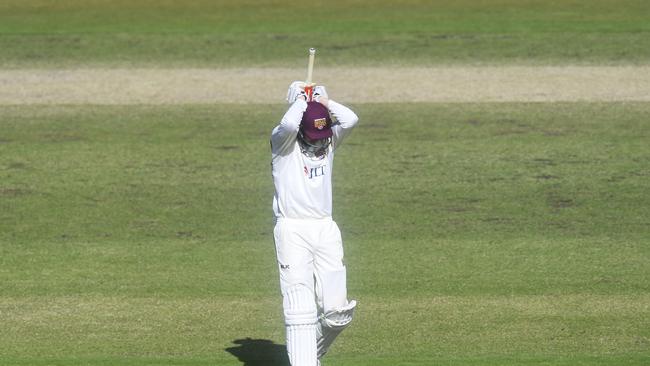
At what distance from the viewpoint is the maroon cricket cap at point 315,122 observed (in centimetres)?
893

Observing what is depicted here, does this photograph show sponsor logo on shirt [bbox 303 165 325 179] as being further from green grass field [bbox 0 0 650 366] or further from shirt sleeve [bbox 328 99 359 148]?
green grass field [bbox 0 0 650 366]

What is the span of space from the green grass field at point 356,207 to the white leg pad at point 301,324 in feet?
3.40

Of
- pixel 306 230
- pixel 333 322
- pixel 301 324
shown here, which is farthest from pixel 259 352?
Answer: pixel 306 230

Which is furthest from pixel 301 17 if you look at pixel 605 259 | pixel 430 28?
pixel 605 259

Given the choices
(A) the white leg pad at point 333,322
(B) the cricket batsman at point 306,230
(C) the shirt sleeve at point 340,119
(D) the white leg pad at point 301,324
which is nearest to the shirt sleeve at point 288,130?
(B) the cricket batsman at point 306,230

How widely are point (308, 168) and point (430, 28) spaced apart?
1317cm

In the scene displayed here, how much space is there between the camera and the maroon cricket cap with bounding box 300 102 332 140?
8930 millimetres

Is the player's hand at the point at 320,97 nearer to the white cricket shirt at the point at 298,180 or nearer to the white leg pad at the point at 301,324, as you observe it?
the white cricket shirt at the point at 298,180

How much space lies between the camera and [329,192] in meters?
9.09

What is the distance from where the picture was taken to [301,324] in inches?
346

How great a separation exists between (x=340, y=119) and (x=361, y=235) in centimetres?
457

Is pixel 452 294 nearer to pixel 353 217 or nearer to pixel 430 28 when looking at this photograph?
pixel 353 217

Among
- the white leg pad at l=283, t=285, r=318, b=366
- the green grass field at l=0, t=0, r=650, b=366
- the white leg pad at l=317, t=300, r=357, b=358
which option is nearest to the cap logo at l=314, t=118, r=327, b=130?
the white leg pad at l=283, t=285, r=318, b=366

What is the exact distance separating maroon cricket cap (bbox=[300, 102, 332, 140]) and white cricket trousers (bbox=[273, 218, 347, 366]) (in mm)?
630
